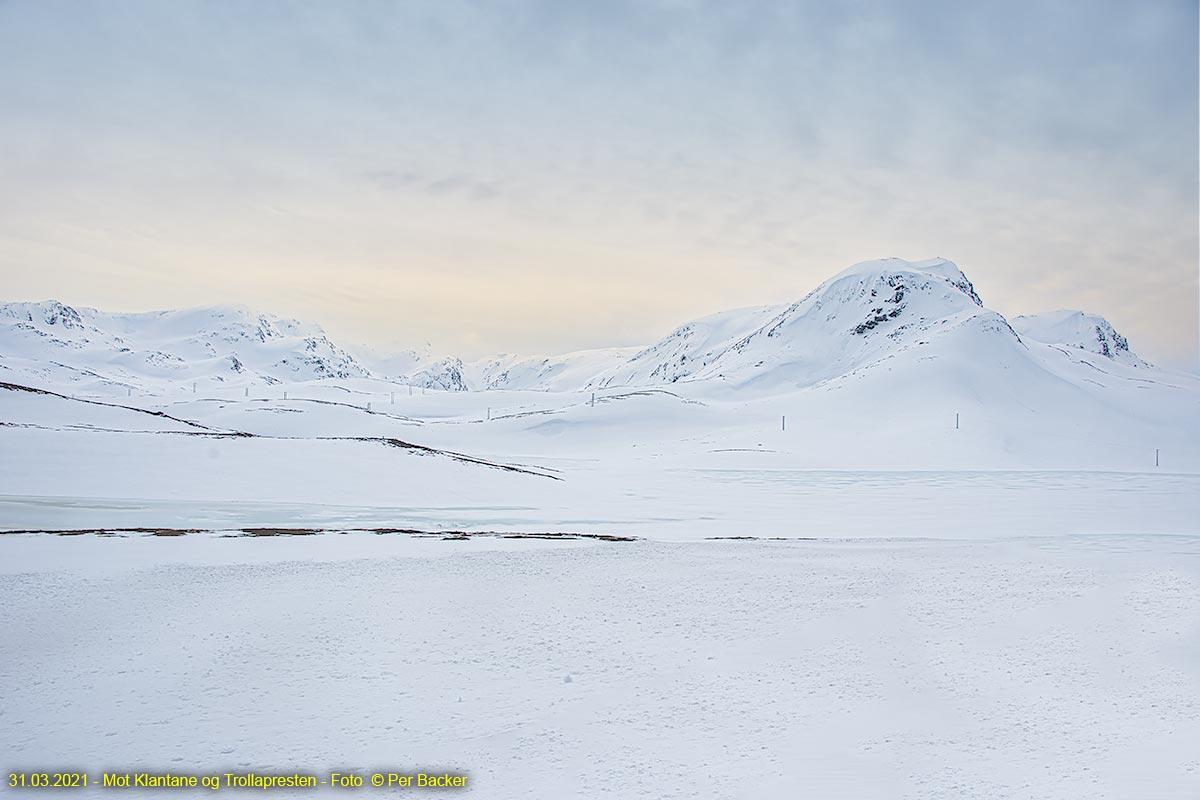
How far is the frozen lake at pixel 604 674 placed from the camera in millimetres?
5715

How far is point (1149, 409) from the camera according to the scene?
307 feet

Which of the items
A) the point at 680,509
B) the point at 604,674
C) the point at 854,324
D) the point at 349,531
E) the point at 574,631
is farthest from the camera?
the point at 854,324

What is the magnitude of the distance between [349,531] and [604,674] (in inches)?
386

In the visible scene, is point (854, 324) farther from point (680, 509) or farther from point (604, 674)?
point (604, 674)

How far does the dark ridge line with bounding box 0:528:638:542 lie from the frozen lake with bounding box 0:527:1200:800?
132 centimetres

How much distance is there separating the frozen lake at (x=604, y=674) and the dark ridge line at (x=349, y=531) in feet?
4.33

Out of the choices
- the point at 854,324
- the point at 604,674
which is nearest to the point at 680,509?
the point at 604,674

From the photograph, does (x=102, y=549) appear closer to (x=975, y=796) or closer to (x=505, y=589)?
(x=505, y=589)

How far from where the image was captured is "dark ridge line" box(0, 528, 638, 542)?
45.4 ft

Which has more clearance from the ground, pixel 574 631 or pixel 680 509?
pixel 680 509

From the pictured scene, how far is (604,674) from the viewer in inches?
293

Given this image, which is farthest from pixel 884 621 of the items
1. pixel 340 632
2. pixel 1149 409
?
pixel 1149 409

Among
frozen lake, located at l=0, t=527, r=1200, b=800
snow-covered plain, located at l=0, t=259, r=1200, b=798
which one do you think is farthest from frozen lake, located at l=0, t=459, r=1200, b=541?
frozen lake, located at l=0, t=527, r=1200, b=800

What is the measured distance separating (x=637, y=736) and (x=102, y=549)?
33.7 ft
